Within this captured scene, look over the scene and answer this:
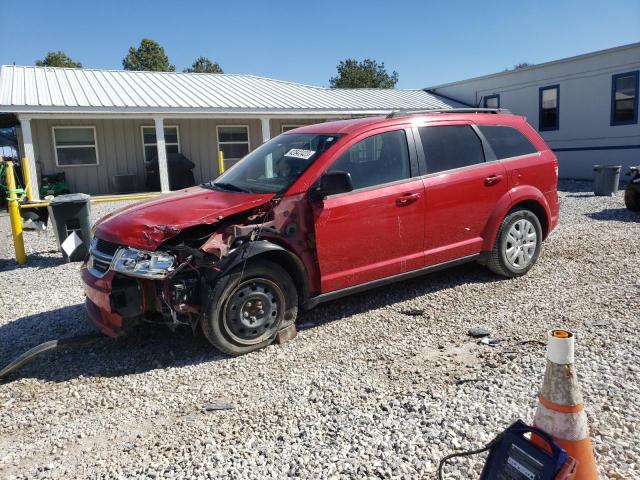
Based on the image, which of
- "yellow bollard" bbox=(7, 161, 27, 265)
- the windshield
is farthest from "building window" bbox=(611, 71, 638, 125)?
"yellow bollard" bbox=(7, 161, 27, 265)

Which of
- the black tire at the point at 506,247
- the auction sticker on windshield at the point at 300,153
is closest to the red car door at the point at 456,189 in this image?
the black tire at the point at 506,247

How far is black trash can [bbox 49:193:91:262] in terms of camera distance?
756cm

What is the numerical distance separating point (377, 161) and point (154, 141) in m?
15.5

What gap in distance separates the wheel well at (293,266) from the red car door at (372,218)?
0.18m

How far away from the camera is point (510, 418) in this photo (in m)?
3.05

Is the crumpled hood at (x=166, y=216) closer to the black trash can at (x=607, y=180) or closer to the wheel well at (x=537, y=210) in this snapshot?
the wheel well at (x=537, y=210)

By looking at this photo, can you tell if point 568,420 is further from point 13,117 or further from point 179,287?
point 13,117

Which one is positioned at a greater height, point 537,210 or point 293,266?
point 537,210

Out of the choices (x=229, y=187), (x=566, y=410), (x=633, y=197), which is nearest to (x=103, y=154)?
(x=229, y=187)

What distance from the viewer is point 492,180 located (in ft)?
18.0

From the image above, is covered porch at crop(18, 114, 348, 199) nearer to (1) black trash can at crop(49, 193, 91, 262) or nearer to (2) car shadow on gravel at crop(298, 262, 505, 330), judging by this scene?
(1) black trash can at crop(49, 193, 91, 262)

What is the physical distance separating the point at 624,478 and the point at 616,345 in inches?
68.7

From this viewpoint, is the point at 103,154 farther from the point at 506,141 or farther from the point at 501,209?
the point at 501,209

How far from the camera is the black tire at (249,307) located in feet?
13.1
